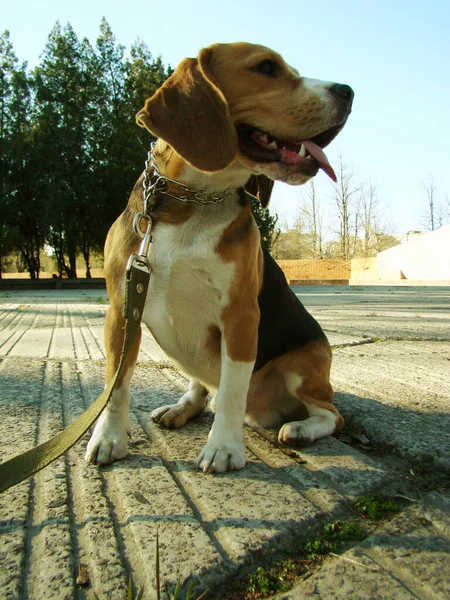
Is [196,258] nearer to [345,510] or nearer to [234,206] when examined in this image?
[234,206]

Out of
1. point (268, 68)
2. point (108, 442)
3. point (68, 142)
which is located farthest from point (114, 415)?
point (68, 142)

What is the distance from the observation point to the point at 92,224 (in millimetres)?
29328

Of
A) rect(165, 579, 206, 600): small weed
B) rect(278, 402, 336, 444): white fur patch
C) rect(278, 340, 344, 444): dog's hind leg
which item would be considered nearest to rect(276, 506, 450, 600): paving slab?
rect(165, 579, 206, 600): small weed

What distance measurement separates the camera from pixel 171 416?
7.48ft

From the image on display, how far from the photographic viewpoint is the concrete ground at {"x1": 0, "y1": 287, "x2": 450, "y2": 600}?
1099mm

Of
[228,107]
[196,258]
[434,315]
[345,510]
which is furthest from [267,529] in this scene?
[434,315]

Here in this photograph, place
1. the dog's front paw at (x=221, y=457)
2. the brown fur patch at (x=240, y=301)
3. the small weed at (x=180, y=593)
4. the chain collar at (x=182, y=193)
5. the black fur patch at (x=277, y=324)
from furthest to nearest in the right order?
the black fur patch at (x=277, y=324) → the chain collar at (x=182, y=193) → the brown fur patch at (x=240, y=301) → the dog's front paw at (x=221, y=457) → the small weed at (x=180, y=593)

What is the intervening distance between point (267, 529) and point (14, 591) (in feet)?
1.95

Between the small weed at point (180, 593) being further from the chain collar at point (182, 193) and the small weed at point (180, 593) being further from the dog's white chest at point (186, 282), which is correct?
the chain collar at point (182, 193)

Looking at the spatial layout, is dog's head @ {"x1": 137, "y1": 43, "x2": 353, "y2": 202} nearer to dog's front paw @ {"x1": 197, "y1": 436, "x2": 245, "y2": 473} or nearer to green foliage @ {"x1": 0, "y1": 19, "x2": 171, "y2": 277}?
dog's front paw @ {"x1": 197, "y1": 436, "x2": 245, "y2": 473}

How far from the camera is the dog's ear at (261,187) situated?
2.59m

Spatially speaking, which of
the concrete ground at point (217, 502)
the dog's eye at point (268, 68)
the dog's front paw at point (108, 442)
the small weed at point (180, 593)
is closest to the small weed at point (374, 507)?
the concrete ground at point (217, 502)

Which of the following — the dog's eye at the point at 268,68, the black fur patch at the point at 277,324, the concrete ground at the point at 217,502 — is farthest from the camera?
the black fur patch at the point at 277,324

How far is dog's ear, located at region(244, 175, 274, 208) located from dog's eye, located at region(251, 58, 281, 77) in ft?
1.58
